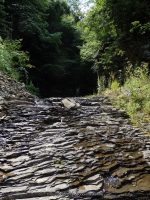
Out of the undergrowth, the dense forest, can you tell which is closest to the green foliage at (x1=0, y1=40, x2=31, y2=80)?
the dense forest

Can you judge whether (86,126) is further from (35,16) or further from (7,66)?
(35,16)

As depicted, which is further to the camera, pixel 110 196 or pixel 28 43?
pixel 28 43

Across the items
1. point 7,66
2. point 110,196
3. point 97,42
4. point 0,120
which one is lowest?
point 110,196

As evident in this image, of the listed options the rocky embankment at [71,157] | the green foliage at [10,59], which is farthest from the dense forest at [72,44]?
the rocky embankment at [71,157]

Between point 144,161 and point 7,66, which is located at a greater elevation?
point 7,66

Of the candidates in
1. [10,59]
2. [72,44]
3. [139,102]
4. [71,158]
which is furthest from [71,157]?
[72,44]

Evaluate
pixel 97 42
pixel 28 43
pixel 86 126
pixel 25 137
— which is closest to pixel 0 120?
pixel 25 137

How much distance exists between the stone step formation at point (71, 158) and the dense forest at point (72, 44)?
5373mm

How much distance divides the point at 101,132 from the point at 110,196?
3011 millimetres

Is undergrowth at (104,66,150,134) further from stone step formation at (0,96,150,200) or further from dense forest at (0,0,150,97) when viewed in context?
dense forest at (0,0,150,97)

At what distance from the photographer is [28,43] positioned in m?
25.4

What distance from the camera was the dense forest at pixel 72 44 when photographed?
555 inches

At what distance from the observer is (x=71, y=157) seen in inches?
221

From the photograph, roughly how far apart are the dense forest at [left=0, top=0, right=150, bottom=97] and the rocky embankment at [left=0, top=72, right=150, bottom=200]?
5.36 m
